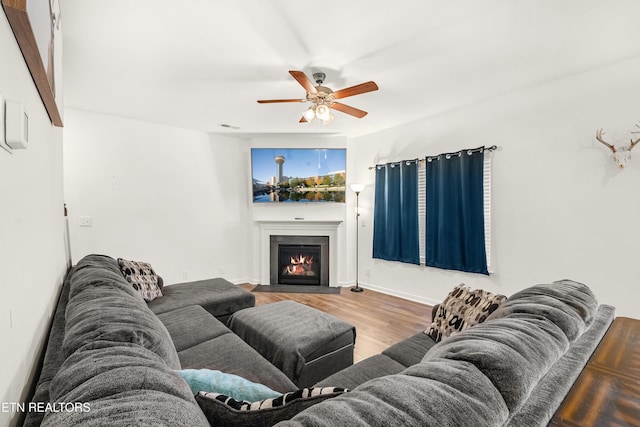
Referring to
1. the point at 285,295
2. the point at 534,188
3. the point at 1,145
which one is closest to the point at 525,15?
the point at 534,188

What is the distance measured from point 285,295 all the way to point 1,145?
383 cm

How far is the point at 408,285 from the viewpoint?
394 centimetres

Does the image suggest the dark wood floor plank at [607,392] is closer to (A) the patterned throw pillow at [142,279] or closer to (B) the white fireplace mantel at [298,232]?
(A) the patterned throw pillow at [142,279]

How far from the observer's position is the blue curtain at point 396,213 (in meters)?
3.83

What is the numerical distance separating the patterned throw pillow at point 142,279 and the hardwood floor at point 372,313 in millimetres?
1608

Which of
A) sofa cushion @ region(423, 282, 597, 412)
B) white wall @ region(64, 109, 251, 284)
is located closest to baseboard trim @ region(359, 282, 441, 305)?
white wall @ region(64, 109, 251, 284)

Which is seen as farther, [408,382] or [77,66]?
[77,66]

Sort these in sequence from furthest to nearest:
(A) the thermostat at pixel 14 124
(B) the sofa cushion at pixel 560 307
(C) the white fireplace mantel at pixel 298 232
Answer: (C) the white fireplace mantel at pixel 298 232
(B) the sofa cushion at pixel 560 307
(A) the thermostat at pixel 14 124

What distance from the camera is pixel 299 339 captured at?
5.67 feet

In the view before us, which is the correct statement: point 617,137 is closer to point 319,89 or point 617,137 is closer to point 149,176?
point 319,89

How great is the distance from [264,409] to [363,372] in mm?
890

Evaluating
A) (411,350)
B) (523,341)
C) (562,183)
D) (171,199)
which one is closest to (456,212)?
(562,183)

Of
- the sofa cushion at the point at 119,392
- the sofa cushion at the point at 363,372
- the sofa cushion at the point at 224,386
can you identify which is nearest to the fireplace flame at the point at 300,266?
the sofa cushion at the point at 363,372

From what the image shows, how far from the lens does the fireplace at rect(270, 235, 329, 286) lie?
4.62 metres
